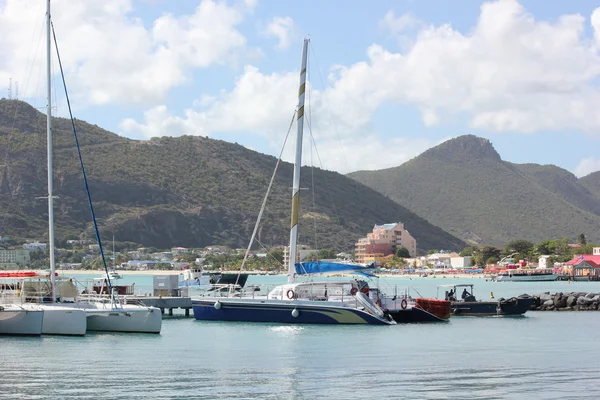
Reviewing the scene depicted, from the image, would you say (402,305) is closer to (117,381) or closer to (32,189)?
(117,381)

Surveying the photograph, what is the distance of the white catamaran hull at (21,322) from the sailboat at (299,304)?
11067 mm

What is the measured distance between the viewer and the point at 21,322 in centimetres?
3750

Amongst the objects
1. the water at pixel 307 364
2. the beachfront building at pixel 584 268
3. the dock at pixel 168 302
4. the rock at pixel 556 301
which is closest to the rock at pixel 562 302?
the rock at pixel 556 301

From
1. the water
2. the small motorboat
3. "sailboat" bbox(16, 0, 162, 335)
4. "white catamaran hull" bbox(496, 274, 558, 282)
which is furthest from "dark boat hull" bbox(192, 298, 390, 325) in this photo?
"white catamaran hull" bbox(496, 274, 558, 282)

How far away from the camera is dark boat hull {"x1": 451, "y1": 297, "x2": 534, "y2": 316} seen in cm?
5338

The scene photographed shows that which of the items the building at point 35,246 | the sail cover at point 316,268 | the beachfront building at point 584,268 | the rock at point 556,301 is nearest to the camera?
the sail cover at point 316,268

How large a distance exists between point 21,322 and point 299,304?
1324 cm

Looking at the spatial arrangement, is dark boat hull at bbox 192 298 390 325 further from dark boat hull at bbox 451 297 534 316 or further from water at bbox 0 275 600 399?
dark boat hull at bbox 451 297 534 316

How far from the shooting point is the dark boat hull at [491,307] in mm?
53375

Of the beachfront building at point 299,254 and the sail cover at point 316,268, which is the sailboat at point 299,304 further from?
the beachfront building at point 299,254

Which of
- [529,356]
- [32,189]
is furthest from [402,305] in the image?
[32,189]

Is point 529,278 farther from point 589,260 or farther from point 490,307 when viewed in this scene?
point 490,307

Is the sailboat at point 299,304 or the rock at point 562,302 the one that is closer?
the sailboat at point 299,304

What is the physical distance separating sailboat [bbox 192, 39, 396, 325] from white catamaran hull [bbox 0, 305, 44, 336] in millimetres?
11067
